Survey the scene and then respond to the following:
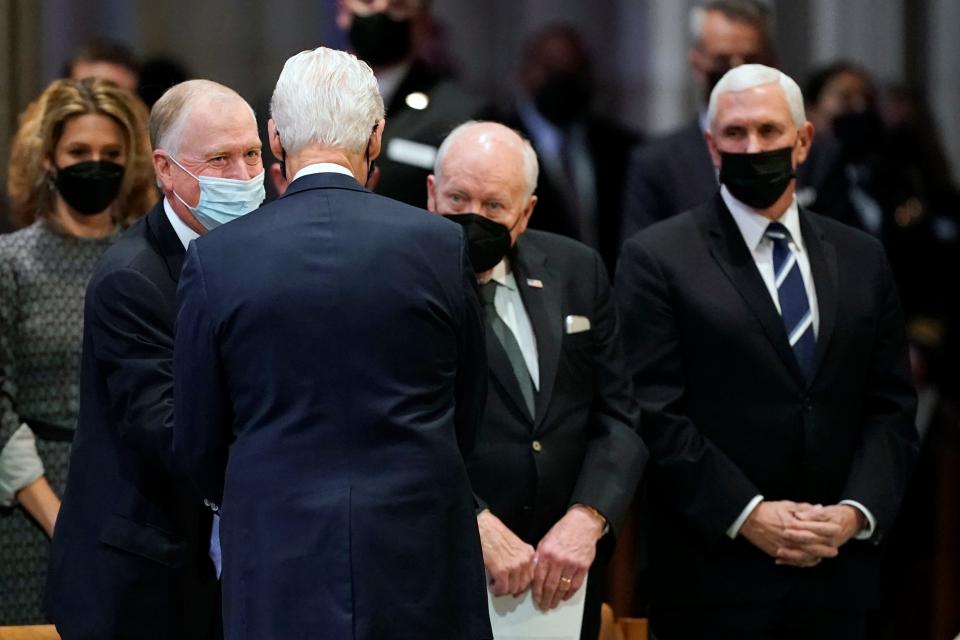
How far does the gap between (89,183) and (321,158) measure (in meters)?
1.39

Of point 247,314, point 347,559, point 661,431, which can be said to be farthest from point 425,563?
point 661,431

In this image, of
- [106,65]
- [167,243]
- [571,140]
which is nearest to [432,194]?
[167,243]

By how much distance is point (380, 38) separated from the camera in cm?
514

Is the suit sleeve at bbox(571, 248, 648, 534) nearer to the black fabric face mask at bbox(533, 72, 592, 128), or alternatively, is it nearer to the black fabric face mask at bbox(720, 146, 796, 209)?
the black fabric face mask at bbox(720, 146, 796, 209)

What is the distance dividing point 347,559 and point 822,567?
1535 millimetres

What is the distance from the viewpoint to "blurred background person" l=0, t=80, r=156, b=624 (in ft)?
13.4

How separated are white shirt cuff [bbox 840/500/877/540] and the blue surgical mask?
1.59m

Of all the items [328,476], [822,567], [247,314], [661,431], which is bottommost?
[822,567]

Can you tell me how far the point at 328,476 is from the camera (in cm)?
284

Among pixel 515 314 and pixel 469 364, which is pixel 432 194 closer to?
pixel 515 314

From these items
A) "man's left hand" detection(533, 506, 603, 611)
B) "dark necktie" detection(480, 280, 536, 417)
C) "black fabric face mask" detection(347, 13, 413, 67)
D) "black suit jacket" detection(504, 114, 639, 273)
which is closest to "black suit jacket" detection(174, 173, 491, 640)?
"man's left hand" detection(533, 506, 603, 611)

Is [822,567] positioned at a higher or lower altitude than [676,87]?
lower

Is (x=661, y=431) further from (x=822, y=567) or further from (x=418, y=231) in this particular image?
A: (x=418, y=231)

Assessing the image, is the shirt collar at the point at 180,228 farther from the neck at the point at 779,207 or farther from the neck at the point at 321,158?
the neck at the point at 779,207
